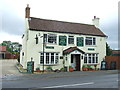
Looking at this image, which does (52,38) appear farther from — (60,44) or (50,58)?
(50,58)

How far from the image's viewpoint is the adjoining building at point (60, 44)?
80.0 ft

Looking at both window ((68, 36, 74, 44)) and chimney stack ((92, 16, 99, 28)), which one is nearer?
window ((68, 36, 74, 44))

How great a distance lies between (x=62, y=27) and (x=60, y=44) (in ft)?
9.83

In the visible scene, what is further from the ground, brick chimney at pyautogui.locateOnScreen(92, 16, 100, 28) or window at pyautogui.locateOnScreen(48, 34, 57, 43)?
brick chimney at pyautogui.locateOnScreen(92, 16, 100, 28)

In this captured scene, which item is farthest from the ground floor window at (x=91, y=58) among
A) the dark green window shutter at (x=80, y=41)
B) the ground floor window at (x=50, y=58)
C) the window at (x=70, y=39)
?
the ground floor window at (x=50, y=58)

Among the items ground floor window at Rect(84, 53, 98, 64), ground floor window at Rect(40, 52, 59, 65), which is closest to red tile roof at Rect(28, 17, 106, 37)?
ground floor window at Rect(40, 52, 59, 65)

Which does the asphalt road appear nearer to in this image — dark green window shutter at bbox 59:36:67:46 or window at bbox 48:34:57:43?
window at bbox 48:34:57:43

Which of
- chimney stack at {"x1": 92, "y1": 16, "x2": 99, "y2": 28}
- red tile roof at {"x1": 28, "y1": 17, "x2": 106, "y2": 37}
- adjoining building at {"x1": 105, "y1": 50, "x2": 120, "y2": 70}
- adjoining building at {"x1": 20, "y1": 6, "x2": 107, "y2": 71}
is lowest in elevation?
adjoining building at {"x1": 105, "y1": 50, "x2": 120, "y2": 70}

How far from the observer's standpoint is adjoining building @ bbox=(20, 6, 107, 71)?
80.0 ft

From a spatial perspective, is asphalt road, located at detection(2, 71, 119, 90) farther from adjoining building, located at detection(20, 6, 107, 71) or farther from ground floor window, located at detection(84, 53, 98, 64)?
ground floor window, located at detection(84, 53, 98, 64)

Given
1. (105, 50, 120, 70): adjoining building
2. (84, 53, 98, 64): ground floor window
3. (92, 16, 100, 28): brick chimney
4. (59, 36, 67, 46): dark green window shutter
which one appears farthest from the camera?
(92, 16, 100, 28): brick chimney

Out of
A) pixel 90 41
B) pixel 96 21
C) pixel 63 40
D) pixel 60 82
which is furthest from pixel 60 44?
pixel 60 82

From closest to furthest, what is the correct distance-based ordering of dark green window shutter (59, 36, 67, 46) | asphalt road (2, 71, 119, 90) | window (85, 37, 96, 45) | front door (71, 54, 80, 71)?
1. asphalt road (2, 71, 119, 90)
2. dark green window shutter (59, 36, 67, 46)
3. front door (71, 54, 80, 71)
4. window (85, 37, 96, 45)

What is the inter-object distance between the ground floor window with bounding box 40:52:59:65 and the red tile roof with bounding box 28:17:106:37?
332cm
